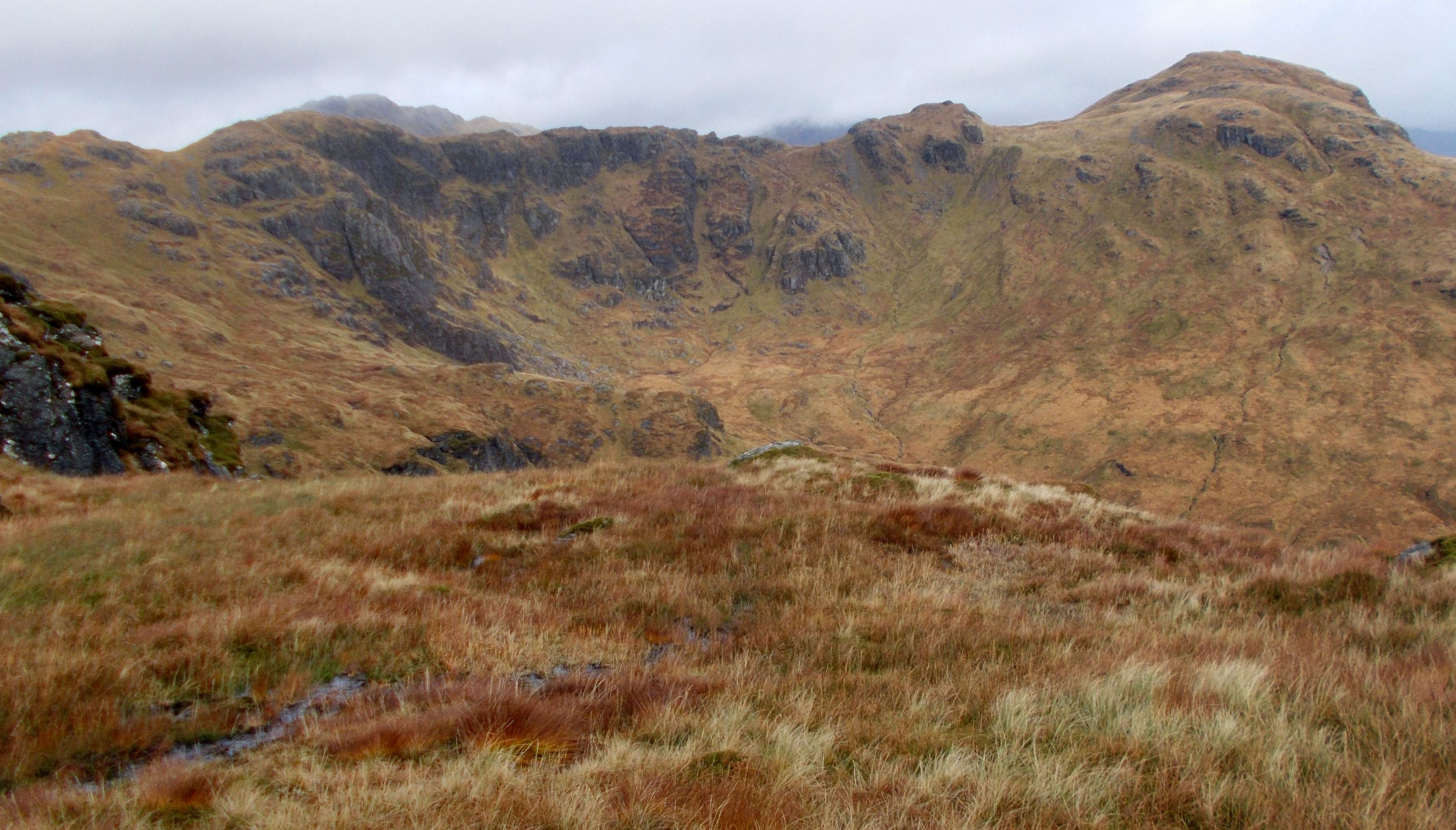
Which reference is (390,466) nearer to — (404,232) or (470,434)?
(470,434)

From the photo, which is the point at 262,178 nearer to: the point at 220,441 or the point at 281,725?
the point at 220,441

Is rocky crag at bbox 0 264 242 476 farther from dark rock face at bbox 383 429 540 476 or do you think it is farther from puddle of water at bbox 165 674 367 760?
dark rock face at bbox 383 429 540 476

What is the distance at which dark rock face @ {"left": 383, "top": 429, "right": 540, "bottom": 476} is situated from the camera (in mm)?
76500

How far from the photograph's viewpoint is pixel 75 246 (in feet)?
363

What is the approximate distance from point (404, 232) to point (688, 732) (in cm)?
18634

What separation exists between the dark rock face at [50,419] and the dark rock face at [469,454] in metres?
51.5

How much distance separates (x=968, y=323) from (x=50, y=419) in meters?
179

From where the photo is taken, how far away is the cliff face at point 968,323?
101 m

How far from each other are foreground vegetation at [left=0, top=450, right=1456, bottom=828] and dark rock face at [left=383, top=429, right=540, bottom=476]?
70301 millimetres

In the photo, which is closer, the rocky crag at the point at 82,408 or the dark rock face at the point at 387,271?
the rocky crag at the point at 82,408

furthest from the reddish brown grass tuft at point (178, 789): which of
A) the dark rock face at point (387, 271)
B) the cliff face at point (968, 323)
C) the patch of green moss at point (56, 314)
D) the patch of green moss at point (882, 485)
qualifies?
the dark rock face at point (387, 271)

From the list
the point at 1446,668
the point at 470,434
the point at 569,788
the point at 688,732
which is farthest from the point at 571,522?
the point at 470,434

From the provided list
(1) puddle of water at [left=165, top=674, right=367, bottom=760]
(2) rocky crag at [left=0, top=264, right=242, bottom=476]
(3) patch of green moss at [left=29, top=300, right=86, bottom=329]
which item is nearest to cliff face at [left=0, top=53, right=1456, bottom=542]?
(3) patch of green moss at [left=29, top=300, right=86, bottom=329]

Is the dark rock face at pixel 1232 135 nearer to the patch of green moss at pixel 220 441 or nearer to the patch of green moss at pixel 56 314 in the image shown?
the patch of green moss at pixel 220 441
